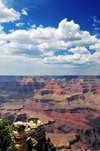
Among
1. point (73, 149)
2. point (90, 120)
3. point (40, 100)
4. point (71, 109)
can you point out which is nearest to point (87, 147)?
point (73, 149)

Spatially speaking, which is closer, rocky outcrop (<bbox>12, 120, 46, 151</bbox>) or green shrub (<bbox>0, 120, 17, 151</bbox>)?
green shrub (<bbox>0, 120, 17, 151</bbox>)

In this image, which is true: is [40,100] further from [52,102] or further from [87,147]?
[87,147]

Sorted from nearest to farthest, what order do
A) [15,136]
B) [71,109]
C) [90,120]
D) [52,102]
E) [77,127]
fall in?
[15,136] → [77,127] → [90,120] → [71,109] → [52,102]

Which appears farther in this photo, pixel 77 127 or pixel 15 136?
pixel 77 127

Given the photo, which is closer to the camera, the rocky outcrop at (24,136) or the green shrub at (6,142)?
the green shrub at (6,142)

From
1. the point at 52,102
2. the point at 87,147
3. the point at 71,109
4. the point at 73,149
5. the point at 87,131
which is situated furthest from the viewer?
the point at 52,102

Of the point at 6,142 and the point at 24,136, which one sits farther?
the point at 24,136

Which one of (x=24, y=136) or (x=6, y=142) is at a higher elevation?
(x=24, y=136)

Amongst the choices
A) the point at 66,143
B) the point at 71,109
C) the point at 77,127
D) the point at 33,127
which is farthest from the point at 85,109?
the point at 33,127

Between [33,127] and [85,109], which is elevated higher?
[33,127]
